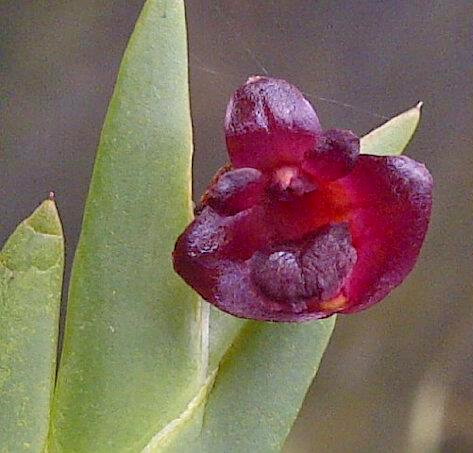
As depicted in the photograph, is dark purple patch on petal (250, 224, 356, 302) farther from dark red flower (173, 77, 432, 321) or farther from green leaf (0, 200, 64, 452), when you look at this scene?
green leaf (0, 200, 64, 452)

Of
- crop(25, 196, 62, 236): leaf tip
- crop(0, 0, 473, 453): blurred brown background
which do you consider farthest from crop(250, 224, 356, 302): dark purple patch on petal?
crop(0, 0, 473, 453): blurred brown background

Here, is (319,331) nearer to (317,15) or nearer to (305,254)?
(305,254)

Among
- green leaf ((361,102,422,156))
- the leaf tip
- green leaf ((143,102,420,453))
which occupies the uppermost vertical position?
green leaf ((361,102,422,156))

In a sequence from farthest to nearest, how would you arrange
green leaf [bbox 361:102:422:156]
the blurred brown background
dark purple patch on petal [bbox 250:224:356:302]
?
the blurred brown background < green leaf [bbox 361:102:422:156] < dark purple patch on petal [bbox 250:224:356:302]

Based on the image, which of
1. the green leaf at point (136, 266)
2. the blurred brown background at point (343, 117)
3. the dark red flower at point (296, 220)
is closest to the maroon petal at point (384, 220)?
the dark red flower at point (296, 220)

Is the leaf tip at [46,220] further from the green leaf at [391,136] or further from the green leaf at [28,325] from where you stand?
the green leaf at [391,136]

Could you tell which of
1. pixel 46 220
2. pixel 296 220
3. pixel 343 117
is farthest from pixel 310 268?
pixel 343 117

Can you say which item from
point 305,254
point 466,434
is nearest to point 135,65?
point 305,254
